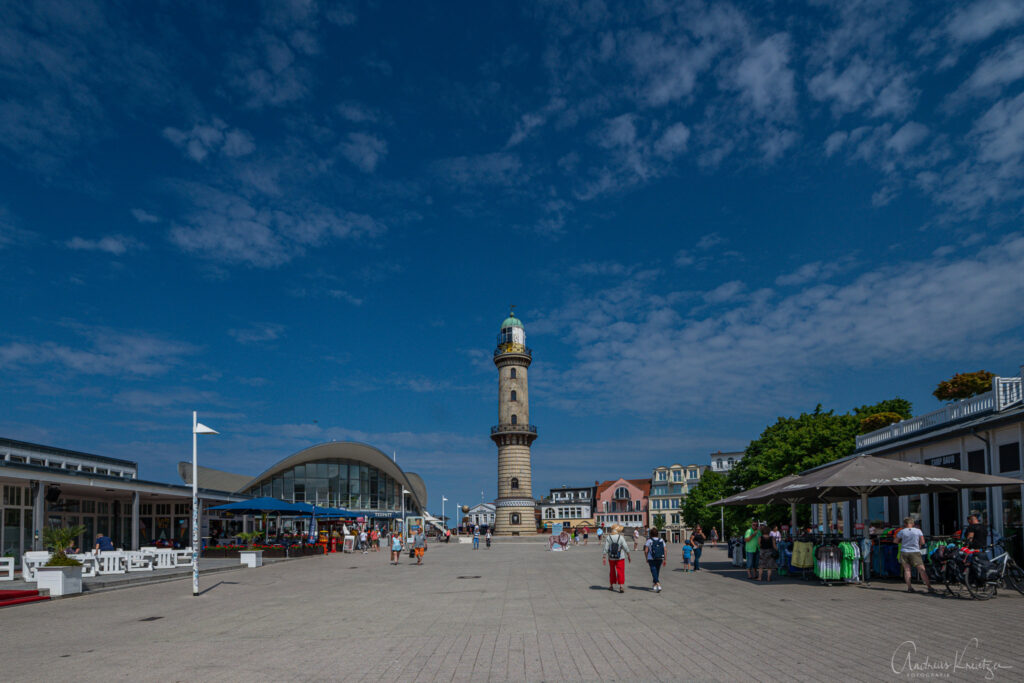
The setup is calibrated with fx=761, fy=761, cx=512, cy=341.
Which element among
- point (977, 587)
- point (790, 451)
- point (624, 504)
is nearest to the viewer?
point (977, 587)

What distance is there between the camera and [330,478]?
72.5 metres

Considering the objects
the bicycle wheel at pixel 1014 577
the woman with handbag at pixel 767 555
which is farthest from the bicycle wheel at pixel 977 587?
the woman with handbag at pixel 767 555

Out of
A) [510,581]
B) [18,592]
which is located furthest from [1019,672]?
Result: [18,592]

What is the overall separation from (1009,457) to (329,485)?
61.4 meters

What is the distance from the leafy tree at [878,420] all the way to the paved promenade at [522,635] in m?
39.8

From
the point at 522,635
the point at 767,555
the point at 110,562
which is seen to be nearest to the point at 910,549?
the point at 767,555

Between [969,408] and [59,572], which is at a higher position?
[969,408]

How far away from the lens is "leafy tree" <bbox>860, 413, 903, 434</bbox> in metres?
54.1

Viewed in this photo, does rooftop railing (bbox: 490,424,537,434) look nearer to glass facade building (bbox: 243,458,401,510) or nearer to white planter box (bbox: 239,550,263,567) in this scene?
glass facade building (bbox: 243,458,401,510)

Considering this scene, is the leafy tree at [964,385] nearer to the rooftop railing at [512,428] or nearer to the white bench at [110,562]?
the rooftop railing at [512,428]

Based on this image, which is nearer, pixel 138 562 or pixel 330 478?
pixel 138 562

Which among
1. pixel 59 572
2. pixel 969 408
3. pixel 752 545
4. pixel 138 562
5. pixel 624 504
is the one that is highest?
pixel 969 408

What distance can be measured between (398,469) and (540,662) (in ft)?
229

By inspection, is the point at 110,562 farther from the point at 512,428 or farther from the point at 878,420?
the point at 512,428
